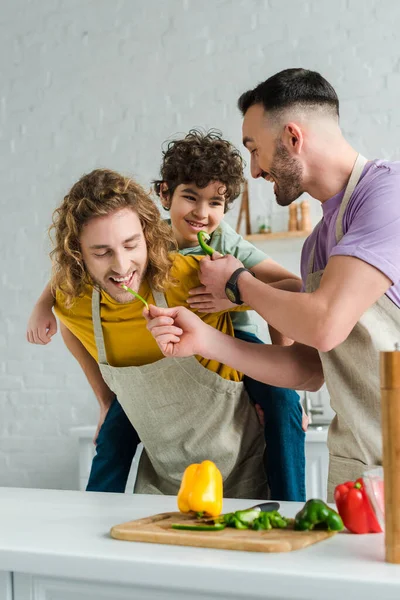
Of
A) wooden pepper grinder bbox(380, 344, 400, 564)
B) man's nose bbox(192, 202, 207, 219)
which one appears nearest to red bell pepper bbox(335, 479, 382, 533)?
wooden pepper grinder bbox(380, 344, 400, 564)

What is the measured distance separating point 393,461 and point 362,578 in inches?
6.1

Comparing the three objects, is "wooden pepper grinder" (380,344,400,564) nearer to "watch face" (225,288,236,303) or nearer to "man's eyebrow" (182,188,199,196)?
"watch face" (225,288,236,303)

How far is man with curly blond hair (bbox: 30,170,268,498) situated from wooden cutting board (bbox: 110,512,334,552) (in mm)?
787

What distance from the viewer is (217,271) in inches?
75.8

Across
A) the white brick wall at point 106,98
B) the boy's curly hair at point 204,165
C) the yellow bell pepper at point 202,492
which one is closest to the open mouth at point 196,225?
the boy's curly hair at point 204,165

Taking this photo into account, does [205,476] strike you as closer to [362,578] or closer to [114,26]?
[362,578]

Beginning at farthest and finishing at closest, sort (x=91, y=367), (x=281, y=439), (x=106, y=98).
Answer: (x=106, y=98) < (x=91, y=367) < (x=281, y=439)

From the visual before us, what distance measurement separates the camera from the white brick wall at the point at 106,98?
158 inches

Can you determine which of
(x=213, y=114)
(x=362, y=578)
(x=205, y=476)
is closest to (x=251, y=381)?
(x=205, y=476)

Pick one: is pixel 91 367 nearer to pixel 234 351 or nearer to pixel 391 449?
pixel 234 351

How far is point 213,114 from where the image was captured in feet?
14.2

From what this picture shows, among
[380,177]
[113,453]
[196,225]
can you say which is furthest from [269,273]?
[113,453]

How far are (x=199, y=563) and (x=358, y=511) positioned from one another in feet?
1.01

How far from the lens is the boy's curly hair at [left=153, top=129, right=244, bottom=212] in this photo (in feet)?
7.41
